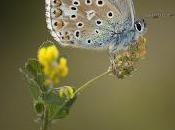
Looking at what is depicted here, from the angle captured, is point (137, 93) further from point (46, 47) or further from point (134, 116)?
point (46, 47)

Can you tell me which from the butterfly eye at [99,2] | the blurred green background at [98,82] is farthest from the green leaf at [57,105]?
the blurred green background at [98,82]

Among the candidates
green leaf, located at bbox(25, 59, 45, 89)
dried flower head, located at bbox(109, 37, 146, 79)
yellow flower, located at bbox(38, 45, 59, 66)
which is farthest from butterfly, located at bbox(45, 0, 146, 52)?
yellow flower, located at bbox(38, 45, 59, 66)

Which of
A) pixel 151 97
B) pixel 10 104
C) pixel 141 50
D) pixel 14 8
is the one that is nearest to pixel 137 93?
pixel 151 97

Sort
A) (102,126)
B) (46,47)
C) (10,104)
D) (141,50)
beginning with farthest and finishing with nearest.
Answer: (10,104)
(102,126)
(141,50)
(46,47)

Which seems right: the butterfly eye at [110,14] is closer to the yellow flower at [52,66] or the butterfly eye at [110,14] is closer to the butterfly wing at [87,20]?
the butterfly wing at [87,20]

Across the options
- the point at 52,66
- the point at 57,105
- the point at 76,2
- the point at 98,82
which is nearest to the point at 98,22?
the point at 76,2

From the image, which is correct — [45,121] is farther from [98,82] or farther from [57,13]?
[98,82]
